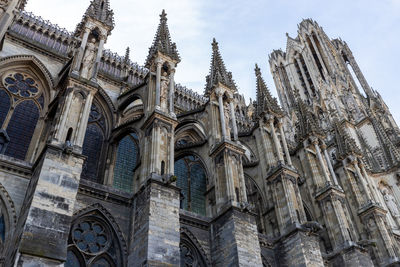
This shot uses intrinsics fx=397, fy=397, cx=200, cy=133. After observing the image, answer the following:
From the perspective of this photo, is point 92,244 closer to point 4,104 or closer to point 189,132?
point 4,104

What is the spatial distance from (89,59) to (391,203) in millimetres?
22606

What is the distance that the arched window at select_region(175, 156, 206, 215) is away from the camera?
17.5 m

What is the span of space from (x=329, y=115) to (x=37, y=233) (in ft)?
102

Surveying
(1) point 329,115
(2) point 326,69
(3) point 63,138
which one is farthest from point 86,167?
(2) point 326,69

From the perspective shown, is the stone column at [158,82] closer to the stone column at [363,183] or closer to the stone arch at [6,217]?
the stone arch at [6,217]

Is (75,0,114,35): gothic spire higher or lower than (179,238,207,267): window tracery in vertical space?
higher

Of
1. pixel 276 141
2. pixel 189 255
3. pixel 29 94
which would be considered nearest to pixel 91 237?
pixel 189 255

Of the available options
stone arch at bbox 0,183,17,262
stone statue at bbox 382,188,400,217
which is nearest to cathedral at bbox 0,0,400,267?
stone arch at bbox 0,183,17,262

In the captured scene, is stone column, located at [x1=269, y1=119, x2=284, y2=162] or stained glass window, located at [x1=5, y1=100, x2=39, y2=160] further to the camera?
stone column, located at [x1=269, y1=119, x2=284, y2=162]

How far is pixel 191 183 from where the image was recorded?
1844cm

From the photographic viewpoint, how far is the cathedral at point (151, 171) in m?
11.1

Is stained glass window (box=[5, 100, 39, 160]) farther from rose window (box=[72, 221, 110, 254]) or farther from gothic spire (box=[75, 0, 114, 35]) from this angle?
rose window (box=[72, 221, 110, 254])

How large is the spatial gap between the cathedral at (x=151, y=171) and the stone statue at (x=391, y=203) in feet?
1.33

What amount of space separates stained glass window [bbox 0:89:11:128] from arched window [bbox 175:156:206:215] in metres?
7.60
